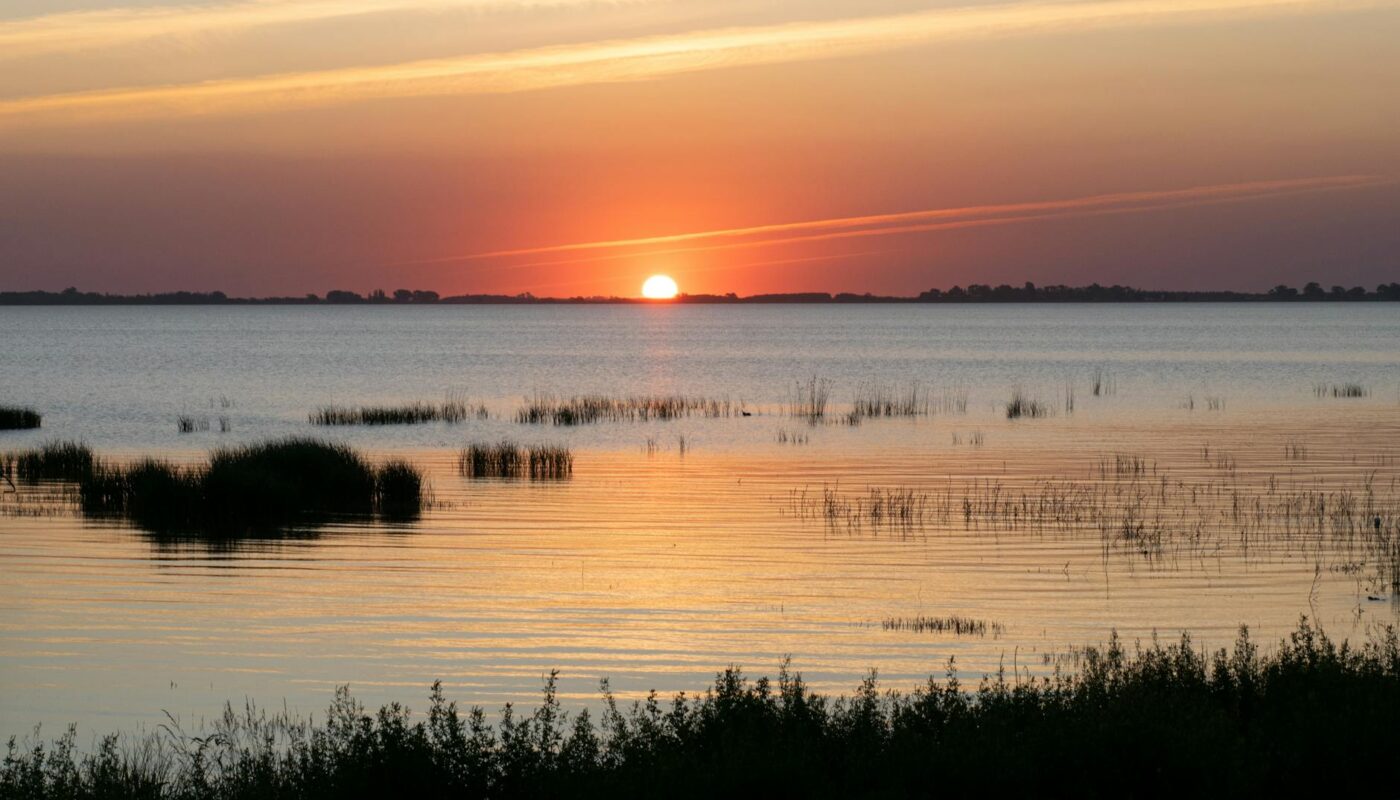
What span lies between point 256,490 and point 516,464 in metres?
8.21

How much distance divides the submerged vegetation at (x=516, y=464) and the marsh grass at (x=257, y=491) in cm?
371

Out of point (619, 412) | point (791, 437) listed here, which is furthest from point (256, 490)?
point (619, 412)

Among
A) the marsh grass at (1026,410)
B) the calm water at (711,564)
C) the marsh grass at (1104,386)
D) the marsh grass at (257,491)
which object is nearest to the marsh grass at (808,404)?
the calm water at (711,564)

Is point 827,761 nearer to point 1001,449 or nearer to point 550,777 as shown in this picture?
point 550,777

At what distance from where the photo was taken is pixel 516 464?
32.9m

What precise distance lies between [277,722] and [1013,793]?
659 cm

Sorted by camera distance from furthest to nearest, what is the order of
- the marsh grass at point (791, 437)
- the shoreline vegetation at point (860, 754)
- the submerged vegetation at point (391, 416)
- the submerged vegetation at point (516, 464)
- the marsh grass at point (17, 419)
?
1. the submerged vegetation at point (391, 416)
2. the marsh grass at point (17, 419)
3. the marsh grass at point (791, 437)
4. the submerged vegetation at point (516, 464)
5. the shoreline vegetation at point (860, 754)

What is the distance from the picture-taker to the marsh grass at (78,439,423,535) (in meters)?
25.3

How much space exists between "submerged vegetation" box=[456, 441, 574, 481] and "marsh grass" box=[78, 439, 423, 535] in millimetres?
3707

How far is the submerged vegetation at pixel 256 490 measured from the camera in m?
25.3

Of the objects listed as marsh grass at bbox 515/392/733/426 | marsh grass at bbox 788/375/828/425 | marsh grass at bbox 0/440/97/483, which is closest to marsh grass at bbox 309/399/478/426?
marsh grass at bbox 515/392/733/426

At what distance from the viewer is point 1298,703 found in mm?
10086

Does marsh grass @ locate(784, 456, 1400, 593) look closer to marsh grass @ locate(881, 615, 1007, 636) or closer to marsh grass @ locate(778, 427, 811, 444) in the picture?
marsh grass @ locate(881, 615, 1007, 636)

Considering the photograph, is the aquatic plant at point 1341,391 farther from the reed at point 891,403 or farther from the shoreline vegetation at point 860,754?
the shoreline vegetation at point 860,754
